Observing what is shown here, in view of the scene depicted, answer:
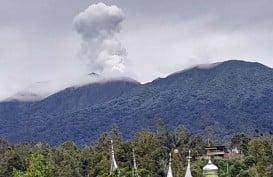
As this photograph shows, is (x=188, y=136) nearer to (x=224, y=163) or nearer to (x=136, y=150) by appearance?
(x=224, y=163)

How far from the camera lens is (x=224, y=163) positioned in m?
92.6

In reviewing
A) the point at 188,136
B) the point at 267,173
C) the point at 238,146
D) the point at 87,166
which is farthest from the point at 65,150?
the point at 267,173

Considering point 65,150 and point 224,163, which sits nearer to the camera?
point 224,163

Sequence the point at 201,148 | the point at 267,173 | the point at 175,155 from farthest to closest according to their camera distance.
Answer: the point at 201,148 → the point at 175,155 → the point at 267,173

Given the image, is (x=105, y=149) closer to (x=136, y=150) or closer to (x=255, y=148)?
(x=136, y=150)

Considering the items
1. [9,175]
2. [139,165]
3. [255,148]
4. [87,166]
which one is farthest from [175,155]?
[9,175]

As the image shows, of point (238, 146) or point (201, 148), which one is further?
point (238, 146)

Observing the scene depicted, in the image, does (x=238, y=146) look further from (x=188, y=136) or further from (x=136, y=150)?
(x=136, y=150)

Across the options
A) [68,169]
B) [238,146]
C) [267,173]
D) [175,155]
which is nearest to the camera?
[267,173]

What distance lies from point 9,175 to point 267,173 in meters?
35.0

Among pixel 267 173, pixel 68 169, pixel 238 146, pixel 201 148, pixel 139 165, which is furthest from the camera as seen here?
pixel 238 146

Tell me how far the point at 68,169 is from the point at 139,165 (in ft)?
36.0

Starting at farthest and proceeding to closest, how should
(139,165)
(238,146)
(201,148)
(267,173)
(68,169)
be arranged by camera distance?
(238,146), (201,148), (68,169), (139,165), (267,173)

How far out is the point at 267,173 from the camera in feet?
240
